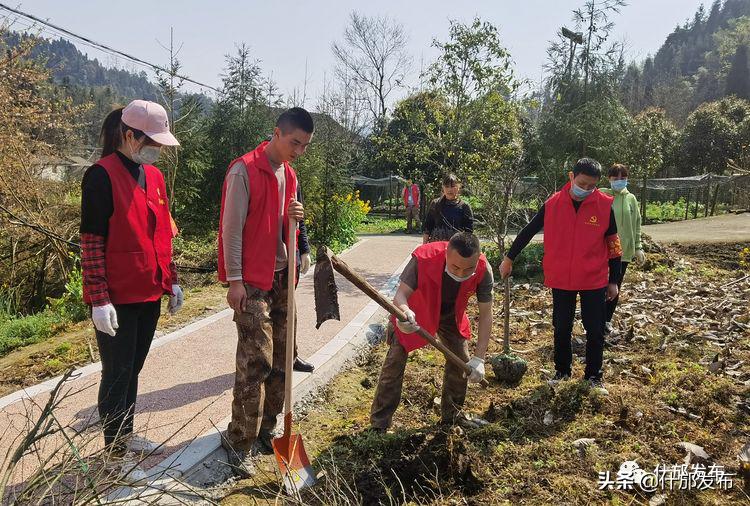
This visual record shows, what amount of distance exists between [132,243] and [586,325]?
356 cm

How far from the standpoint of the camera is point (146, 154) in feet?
9.92

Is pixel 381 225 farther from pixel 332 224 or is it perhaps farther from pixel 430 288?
pixel 430 288

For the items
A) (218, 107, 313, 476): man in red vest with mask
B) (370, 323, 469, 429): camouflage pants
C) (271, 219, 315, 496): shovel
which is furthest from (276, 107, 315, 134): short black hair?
(370, 323, 469, 429): camouflage pants

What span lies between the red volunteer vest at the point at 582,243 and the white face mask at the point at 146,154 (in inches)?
124

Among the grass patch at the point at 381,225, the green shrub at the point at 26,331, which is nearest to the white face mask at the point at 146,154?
the green shrub at the point at 26,331

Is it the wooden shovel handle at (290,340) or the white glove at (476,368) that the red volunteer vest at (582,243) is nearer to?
the white glove at (476,368)

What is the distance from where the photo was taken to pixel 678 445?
11.5ft

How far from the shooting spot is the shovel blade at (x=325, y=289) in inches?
126

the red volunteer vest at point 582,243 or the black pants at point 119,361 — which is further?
the red volunteer vest at point 582,243

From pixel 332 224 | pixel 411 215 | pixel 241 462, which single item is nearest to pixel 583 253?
pixel 241 462

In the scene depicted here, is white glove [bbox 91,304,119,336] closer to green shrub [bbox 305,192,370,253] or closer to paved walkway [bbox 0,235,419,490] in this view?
paved walkway [bbox 0,235,419,490]

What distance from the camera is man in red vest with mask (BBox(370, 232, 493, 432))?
335 centimetres

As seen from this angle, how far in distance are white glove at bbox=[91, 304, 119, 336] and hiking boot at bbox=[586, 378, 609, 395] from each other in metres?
3.50

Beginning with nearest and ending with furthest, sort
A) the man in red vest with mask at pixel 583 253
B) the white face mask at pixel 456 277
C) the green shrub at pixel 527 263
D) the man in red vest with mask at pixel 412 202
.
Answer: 1. the white face mask at pixel 456 277
2. the man in red vest with mask at pixel 583 253
3. the green shrub at pixel 527 263
4. the man in red vest with mask at pixel 412 202
